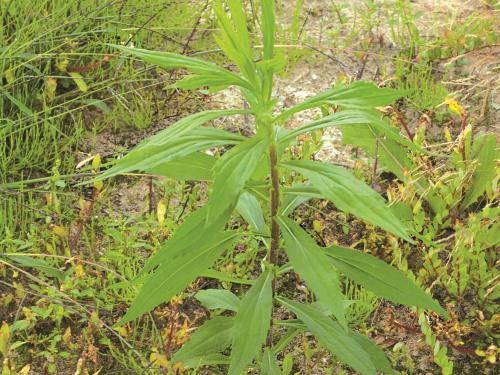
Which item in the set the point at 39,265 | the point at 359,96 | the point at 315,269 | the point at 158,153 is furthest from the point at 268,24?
the point at 39,265


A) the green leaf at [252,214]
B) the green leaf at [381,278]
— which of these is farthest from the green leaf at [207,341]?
the green leaf at [381,278]

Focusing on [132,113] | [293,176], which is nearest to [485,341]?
[293,176]

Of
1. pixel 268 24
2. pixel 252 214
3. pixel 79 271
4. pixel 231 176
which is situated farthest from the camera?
pixel 79 271

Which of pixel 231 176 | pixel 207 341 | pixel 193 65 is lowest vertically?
pixel 207 341

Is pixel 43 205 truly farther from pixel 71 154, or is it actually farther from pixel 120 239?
pixel 120 239

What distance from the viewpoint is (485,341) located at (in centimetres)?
272

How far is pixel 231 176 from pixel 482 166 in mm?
1713

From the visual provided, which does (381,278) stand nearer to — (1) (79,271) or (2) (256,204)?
(2) (256,204)

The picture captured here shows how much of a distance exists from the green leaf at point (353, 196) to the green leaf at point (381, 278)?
1.15ft

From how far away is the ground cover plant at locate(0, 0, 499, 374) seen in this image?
198 cm

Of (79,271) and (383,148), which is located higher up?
(383,148)

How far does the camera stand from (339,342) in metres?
2.25

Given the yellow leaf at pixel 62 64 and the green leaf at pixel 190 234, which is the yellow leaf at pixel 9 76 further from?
the green leaf at pixel 190 234

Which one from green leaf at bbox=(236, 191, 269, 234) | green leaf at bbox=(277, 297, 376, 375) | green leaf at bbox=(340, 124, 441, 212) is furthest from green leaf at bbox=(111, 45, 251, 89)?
green leaf at bbox=(340, 124, 441, 212)
